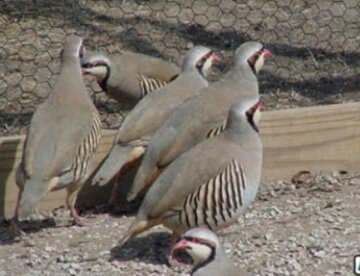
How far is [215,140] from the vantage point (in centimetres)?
501

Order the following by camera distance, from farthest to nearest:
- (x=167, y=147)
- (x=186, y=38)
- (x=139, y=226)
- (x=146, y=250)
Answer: (x=186, y=38) → (x=167, y=147) → (x=146, y=250) → (x=139, y=226)

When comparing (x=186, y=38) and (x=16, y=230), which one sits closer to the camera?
(x=16, y=230)

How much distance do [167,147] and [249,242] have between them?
0.49 metres

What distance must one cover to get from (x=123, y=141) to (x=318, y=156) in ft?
2.99

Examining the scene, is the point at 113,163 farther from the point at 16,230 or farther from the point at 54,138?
the point at 16,230

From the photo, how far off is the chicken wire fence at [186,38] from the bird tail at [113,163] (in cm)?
93

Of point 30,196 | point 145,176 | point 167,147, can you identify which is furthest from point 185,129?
point 30,196

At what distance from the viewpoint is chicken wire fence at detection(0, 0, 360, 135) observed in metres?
A: 6.73

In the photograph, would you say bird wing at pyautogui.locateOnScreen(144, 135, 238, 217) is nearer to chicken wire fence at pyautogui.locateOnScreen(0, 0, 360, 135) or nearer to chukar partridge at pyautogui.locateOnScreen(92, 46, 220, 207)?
chukar partridge at pyautogui.locateOnScreen(92, 46, 220, 207)

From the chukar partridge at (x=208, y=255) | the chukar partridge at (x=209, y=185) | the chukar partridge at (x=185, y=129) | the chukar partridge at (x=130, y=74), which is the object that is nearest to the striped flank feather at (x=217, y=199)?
the chukar partridge at (x=209, y=185)

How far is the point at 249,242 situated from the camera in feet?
16.8

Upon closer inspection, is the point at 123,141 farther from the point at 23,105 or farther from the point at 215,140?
the point at 23,105

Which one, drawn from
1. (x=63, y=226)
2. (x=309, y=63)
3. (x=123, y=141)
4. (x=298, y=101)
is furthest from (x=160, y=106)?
(x=309, y=63)

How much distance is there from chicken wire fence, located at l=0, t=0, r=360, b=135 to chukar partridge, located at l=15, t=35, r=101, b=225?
88cm
